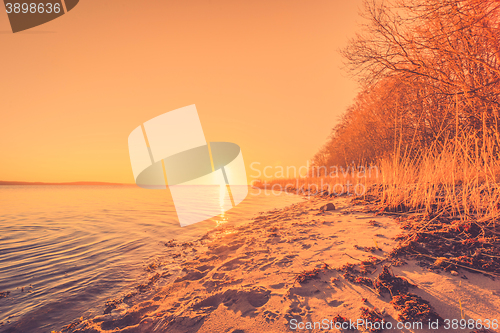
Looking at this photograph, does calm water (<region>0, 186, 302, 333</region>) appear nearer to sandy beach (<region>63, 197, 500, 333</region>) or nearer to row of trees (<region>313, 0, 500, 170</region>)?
sandy beach (<region>63, 197, 500, 333</region>)

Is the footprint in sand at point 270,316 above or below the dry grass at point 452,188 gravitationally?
below

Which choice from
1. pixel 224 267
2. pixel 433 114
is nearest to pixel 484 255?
pixel 224 267

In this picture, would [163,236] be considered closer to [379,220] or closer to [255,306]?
[255,306]

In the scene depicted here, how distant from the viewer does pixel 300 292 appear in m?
2.44

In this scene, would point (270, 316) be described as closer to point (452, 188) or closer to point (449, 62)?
point (452, 188)

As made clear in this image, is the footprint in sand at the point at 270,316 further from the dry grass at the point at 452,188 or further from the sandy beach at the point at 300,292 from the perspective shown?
the dry grass at the point at 452,188

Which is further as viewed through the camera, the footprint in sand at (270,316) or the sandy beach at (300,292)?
the footprint in sand at (270,316)

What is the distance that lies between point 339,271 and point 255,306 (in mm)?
1260

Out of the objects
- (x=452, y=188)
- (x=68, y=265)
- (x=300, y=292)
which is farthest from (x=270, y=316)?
(x=68, y=265)

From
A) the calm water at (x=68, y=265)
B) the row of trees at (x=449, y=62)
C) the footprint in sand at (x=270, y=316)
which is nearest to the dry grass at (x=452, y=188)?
the row of trees at (x=449, y=62)

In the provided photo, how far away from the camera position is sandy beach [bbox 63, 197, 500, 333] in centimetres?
189

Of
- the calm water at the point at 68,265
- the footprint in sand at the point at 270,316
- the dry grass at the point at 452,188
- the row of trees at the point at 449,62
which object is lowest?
the calm water at the point at 68,265

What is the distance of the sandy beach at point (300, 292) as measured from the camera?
189 centimetres

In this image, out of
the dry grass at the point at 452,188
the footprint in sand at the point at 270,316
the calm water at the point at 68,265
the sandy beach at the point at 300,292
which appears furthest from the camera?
the dry grass at the point at 452,188
